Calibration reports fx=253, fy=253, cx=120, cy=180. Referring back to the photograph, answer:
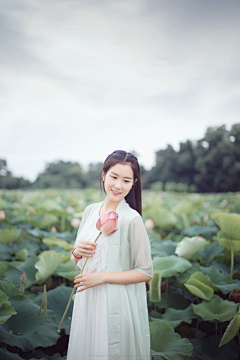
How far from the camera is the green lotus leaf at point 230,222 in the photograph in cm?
151

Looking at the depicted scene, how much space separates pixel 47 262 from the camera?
1.51 meters

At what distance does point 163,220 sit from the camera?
2.53 metres

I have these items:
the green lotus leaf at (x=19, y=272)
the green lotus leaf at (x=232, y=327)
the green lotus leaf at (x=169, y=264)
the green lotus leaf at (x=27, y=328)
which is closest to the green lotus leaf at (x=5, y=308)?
the green lotus leaf at (x=27, y=328)

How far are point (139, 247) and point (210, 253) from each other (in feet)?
3.97

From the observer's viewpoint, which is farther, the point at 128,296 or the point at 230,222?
the point at 230,222

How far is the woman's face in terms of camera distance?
1.03 metres

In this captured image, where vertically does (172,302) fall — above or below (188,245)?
below

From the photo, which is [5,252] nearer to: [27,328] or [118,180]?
[27,328]

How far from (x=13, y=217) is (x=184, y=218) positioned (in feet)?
6.57

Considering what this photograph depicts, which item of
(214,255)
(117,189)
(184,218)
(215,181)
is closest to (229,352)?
(214,255)

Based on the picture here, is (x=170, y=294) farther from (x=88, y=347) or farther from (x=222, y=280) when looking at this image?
(x=88, y=347)

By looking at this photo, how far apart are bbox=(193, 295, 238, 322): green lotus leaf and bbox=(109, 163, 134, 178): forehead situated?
0.84 metres

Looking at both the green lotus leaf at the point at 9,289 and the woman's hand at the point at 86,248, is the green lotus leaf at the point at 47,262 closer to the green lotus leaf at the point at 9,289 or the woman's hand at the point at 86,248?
the green lotus leaf at the point at 9,289

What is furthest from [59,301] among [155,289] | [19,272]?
[155,289]
